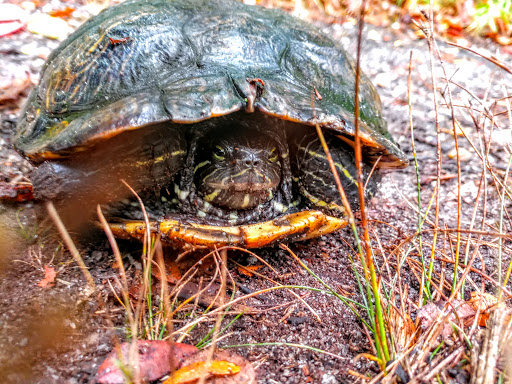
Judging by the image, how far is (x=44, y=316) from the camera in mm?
1664

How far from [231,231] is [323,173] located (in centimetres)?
62

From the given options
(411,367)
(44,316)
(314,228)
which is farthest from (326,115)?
(44,316)

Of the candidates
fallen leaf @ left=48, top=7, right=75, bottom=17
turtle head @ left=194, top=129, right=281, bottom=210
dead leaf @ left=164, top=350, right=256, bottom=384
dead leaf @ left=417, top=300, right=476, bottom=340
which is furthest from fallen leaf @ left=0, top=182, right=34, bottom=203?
fallen leaf @ left=48, top=7, right=75, bottom=17

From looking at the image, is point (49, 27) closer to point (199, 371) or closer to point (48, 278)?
point (48, 278)

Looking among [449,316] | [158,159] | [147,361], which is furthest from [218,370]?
[158,159]

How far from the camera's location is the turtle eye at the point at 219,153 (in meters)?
2.13

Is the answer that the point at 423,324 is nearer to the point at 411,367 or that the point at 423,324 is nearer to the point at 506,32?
the point at 411,367

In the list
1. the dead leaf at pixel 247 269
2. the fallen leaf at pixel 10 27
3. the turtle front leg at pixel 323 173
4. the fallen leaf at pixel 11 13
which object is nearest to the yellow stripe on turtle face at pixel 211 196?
the dead leaf at pixel 247 269

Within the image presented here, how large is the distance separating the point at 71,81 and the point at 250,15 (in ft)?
3.57

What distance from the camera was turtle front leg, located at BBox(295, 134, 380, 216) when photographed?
7.40 ft

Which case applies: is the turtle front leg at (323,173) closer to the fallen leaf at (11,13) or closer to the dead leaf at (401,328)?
the dead leaf at (401,328)

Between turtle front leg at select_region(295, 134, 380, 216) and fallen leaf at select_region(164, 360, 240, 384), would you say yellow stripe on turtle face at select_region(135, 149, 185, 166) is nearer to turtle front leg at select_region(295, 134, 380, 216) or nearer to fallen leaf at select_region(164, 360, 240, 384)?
turtle front leg at select_region(295, 134, 380, 216)

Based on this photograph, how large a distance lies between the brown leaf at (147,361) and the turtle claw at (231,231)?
1.80 feet

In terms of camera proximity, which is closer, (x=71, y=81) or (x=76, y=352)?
(x=76, y=352)
